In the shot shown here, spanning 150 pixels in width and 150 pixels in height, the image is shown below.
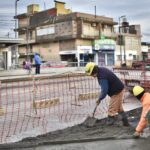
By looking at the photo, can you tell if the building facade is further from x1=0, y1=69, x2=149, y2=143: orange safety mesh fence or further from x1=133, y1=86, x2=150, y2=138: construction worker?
x1=133, y1=86, x2=150, y2=138: construction worker

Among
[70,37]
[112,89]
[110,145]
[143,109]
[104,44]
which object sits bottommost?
[110,145]

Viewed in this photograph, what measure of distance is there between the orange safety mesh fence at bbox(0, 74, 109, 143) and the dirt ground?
50 cm

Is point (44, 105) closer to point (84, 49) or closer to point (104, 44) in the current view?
point (84, 49)

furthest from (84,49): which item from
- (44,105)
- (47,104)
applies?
(44,105)

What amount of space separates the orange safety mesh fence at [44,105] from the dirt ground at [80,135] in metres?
0.50

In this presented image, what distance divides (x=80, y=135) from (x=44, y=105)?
4.68 metres

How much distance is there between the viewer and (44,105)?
1309 centimetres

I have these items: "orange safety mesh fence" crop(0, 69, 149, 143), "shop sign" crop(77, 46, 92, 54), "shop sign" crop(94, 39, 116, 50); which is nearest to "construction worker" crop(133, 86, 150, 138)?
"orange safety mesh fence" crop(0, 69, 149, 143)

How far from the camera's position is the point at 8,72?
1490 inches

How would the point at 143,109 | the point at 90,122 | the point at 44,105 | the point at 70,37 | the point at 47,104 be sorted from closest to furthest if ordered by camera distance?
the point at 143,109 → the point at 90,122 → the point at 44,105 → the point at 47,104 → the point at 70,37

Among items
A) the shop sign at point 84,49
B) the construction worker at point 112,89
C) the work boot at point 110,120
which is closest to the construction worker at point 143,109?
the construction worker at point 112,89

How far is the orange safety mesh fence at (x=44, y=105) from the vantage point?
9996 mm

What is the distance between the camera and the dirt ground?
783 centimetres

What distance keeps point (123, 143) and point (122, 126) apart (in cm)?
164
